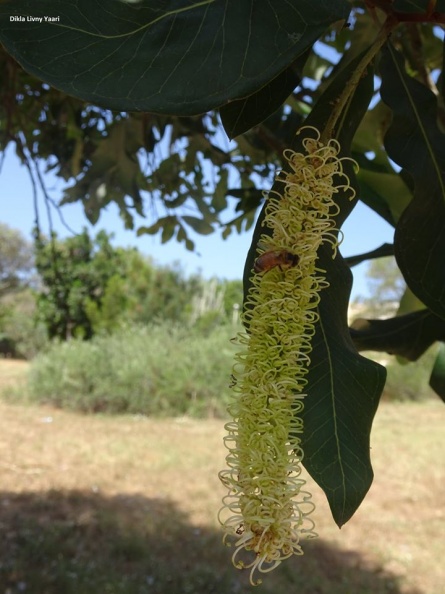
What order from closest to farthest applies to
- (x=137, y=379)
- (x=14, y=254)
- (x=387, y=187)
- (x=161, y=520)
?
(x=387, y=187) < (x=161, y=520) < (x=137, y=379) < (x=14, y=254)

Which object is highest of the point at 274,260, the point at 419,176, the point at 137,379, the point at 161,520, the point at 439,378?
the point at 419,176

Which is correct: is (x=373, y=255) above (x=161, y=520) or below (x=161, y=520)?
above

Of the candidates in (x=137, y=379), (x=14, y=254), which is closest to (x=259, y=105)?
(x=137, y=379)

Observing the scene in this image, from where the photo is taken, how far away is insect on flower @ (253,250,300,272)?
0.51 metres

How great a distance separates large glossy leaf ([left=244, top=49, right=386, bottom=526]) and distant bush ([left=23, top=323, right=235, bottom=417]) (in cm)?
703

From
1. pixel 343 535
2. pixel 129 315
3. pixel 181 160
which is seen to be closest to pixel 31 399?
pixel 129 315

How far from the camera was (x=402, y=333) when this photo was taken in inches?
44.6

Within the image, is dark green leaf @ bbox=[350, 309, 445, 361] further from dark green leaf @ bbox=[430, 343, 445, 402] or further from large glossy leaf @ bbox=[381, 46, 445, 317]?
large glossy leaf @ bbox=[381, 46, 445, 317]

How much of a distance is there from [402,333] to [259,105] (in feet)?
2.05

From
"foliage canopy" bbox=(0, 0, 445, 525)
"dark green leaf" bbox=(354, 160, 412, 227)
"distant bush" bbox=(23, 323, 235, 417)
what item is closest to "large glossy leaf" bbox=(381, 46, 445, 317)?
"foliage canopy" bbox=(0, 0, 445, 525)

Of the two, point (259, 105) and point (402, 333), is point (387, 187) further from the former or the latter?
point (259, 105)

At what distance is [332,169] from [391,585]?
3.49 meters

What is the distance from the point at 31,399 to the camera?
26.0 feet

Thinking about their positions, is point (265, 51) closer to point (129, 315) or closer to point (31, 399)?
point (31, 399)
